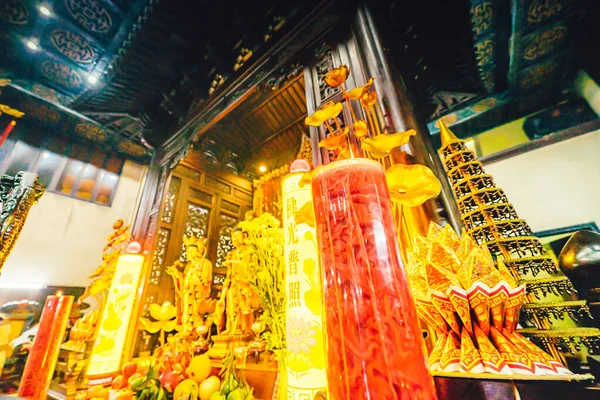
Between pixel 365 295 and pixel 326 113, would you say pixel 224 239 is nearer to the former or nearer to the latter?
pixel 326 113

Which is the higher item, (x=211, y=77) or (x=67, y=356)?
(x=211, y=77)

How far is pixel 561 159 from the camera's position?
9.91ft

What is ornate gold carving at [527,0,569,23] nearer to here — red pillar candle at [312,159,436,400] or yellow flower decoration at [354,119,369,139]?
yellow flower decoration at [354,119,369,139]

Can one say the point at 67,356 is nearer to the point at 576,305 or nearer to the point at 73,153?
the point at 73,153

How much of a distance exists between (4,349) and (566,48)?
8.40 meters

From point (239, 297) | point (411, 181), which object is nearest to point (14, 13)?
point (239, 297)

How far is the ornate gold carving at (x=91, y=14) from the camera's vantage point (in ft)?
11.7

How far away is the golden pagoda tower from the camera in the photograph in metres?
0.88

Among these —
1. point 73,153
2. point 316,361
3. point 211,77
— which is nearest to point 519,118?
point 316,361

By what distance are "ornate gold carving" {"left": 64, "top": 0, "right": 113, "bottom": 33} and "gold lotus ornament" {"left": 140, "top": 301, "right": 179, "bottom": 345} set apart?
15.9 feet

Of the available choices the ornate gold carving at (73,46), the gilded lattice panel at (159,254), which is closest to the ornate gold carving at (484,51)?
the gilded lattice panel at (159,254)

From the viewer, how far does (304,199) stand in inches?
60.4

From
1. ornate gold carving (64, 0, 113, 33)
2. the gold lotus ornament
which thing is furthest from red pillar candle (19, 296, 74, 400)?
ornate gold carving (64, 0, 113, 33)

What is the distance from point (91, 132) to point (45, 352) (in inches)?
174
